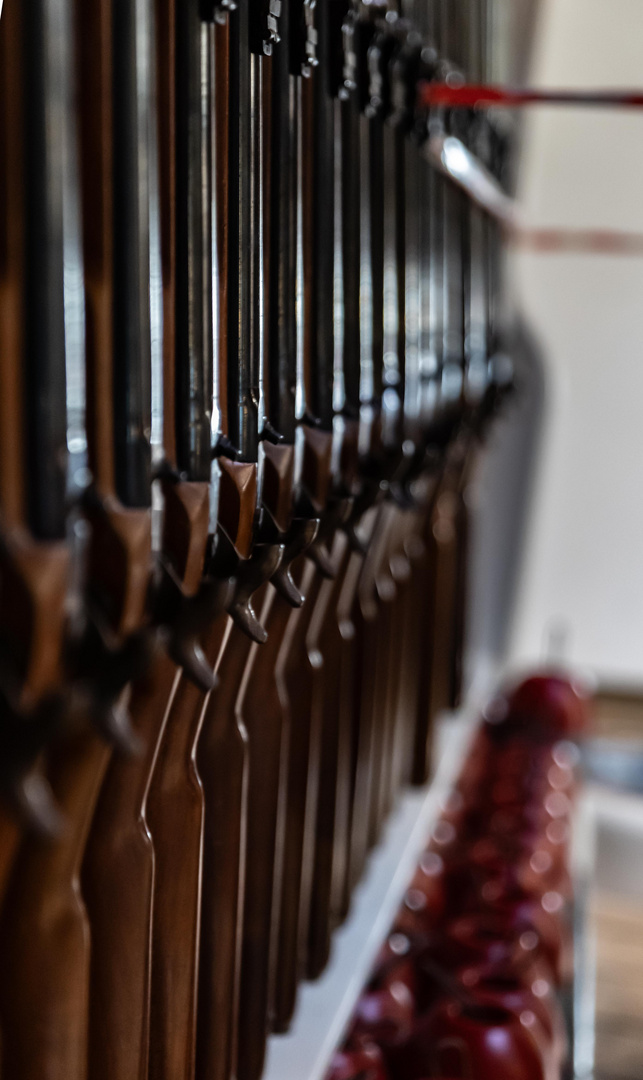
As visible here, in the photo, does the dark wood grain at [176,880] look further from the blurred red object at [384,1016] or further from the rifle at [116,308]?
the blurred red object at [384,1016]

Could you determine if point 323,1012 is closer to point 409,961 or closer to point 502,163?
point 409,961

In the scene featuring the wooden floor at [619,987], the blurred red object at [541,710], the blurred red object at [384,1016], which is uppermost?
the blurred red object at [384,1016]

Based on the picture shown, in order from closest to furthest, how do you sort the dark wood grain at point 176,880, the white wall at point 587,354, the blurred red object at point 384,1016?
the dark wood grain at point 176,880
the blurred red object at point 384,1016
the white wall at point 587,354

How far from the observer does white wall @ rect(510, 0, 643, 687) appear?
2.32 meters

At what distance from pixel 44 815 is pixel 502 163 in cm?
135

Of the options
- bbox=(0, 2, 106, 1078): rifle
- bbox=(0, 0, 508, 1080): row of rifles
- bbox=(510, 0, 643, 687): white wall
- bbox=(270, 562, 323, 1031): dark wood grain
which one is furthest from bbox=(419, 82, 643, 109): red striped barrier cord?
bbox=(510, 0, 643, 687): white wall

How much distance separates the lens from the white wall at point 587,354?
7.61 ft

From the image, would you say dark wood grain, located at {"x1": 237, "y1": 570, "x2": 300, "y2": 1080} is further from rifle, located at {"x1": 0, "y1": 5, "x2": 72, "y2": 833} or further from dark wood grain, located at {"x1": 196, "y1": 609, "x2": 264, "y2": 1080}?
rifle, located at {"x1": 0, "y1": 5, "x2": 72, "y2": 833}

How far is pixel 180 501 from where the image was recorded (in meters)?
0.38

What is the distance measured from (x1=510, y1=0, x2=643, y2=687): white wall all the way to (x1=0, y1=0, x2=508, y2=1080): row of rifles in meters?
1.77

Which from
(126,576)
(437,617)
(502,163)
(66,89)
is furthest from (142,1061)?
(502,163)

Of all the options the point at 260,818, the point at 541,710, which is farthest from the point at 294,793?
the point at 541,710

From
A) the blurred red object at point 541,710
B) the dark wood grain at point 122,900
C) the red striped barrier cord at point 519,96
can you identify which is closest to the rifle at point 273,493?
the dark wood grain at point 122,900

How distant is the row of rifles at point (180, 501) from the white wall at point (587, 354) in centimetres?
177
